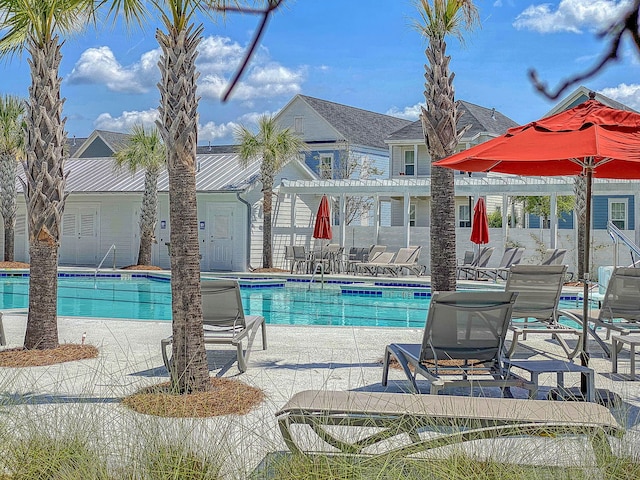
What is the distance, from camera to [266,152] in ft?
76.5

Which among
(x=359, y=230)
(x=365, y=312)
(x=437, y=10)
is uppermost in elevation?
(x=437, y=10)

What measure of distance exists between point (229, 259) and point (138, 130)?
5.00 metres

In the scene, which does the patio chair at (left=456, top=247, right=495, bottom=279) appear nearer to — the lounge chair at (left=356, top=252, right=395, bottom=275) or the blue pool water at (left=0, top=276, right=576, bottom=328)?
the lounge chair at (left=356, top=252, right=395, bottom=275)

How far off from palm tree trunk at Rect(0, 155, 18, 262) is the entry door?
6721mm

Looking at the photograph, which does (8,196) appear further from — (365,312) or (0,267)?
(365,312)

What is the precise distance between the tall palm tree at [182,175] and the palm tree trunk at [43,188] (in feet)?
8.09

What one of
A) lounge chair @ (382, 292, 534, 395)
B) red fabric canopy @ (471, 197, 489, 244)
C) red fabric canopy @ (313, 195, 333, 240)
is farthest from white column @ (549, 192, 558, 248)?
lounge chair @ (382, 292, 534, 395)

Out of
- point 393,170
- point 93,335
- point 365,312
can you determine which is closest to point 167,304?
point 365,312

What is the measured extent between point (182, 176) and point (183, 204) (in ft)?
0.76

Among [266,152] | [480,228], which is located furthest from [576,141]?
[266,152]

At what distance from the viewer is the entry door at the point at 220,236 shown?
81.3 ft

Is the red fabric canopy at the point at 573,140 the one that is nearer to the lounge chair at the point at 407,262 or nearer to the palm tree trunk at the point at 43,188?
the palm tree trunk at the point at 43,188

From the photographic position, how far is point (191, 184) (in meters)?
6.38

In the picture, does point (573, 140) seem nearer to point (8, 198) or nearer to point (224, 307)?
point (224, 307)
